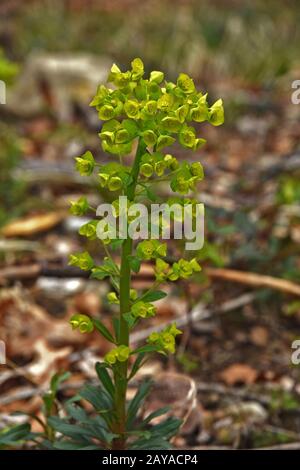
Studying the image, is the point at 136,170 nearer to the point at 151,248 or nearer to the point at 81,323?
the point at 151,248

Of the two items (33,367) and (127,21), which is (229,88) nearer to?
(127,21)

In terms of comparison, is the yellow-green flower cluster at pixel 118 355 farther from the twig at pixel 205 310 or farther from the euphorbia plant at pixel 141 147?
the twig at pixel 205 310

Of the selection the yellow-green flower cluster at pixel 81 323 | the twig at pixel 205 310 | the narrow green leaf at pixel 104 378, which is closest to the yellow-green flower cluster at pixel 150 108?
the yellow-green flower cluster at pixel 81 323

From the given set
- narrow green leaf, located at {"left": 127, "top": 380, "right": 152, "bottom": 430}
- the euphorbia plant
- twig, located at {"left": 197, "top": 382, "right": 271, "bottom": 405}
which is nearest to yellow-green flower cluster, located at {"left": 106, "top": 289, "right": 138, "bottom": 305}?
the euphorbia plant

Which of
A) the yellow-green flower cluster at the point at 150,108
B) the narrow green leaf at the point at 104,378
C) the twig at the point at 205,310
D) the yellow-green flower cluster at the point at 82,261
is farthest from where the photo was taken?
the twig at the point at 205,310

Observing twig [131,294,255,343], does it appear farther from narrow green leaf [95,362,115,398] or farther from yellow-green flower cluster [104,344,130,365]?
yellow-green flower cluster [104,344,130,365]

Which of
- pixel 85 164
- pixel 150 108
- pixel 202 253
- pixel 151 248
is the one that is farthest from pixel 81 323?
pixel 202 253
